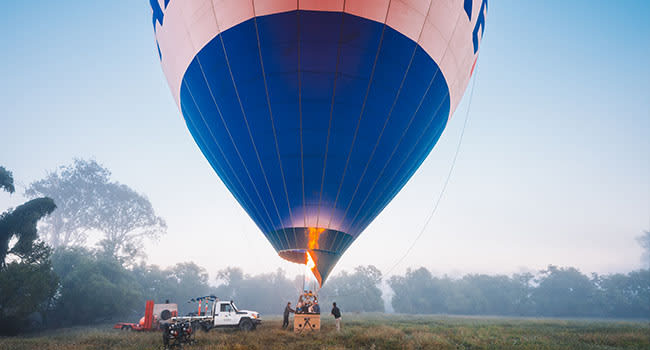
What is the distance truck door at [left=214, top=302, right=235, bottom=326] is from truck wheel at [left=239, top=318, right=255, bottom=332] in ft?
1.32

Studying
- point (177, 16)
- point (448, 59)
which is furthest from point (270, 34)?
point (448, 59)

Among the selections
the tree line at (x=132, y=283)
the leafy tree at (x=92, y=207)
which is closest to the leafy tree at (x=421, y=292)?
the tree line at (x=132, y=283)

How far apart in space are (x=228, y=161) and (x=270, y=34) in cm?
445

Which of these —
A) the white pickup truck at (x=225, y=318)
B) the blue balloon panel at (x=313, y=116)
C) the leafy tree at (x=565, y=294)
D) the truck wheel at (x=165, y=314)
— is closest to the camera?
the blue balloon panel at (x=313, y=116)

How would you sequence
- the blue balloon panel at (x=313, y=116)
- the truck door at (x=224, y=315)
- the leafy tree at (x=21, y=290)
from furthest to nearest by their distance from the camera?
the leafy tree at (x=21, y=290) → the truck door at (x=224, y=315) → the blue balloon panel at (x=313, y=116)

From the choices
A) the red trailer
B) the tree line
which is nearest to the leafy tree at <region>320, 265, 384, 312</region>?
the tree line

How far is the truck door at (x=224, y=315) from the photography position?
1367 centimetres

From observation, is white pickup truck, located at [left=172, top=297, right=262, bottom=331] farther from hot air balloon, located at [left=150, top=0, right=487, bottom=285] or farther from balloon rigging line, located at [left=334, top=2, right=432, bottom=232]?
balloon rigging line, located at [left=334, top=2, right=432, bottom=232]

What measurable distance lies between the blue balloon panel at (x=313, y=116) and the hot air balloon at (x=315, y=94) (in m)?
0.03

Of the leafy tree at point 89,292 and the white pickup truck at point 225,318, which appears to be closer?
the white pickup truck at point 225,318

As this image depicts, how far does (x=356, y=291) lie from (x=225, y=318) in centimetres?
5813

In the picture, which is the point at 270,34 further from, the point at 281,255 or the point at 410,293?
the point at 410,293

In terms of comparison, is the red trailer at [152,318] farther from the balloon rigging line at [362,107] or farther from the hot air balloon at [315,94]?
the balloon rigging line at [362,107]

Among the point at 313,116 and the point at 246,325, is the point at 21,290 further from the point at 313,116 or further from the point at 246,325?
the point at 313,116
